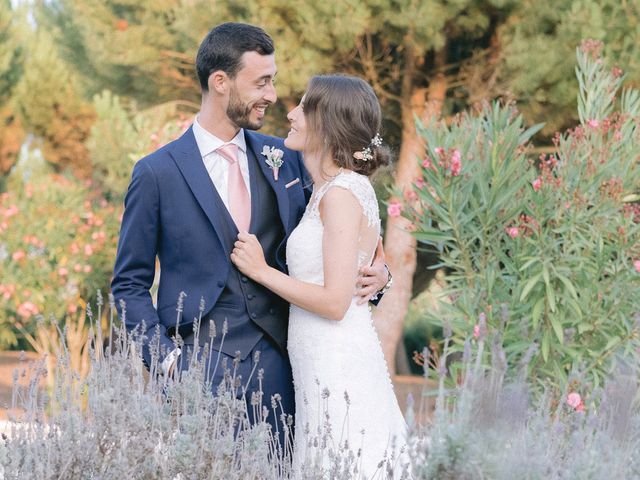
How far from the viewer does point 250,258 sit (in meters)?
3.29

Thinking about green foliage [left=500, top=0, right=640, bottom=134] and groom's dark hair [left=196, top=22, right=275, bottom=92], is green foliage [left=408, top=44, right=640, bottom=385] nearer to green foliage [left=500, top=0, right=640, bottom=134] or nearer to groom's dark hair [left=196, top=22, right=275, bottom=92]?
groom's dark hair [left=196, top=22, right=275, bottom=92]

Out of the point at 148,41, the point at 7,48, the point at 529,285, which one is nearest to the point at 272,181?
the point at 529,285

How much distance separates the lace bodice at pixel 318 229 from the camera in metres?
3.35

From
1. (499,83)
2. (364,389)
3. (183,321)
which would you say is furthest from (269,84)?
(499,83)

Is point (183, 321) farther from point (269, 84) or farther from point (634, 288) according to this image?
point (634, 288)

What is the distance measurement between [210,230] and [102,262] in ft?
32.4

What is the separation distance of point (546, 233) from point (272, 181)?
2.78m

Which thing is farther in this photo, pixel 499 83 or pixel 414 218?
pixel 499 83

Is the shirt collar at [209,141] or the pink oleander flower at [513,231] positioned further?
the pink oleander flower at [513,231]

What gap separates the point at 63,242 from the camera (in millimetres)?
12836

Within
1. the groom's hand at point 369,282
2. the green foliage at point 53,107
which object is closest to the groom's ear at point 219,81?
the groom's hand at point 369,282

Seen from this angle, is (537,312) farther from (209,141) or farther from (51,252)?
(51,252)

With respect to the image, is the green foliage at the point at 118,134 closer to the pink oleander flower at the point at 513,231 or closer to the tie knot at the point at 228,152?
the pink oleander flower at the point at 513,231

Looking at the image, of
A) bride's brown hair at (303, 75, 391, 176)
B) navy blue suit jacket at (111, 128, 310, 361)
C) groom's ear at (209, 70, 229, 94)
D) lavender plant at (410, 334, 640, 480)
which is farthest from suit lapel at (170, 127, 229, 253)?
lavender plant at (410, 334, 640, 480)
